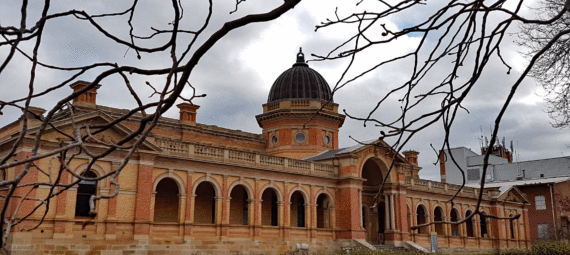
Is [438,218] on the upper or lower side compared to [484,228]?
upper

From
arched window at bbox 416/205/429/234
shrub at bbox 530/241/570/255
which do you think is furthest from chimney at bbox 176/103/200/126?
shrub at bbox 530/241/570/255

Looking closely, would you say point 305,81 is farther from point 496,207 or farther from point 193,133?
point 496,207

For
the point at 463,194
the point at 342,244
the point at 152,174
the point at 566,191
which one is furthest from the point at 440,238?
the point at 152,174

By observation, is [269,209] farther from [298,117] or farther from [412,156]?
[412,156]

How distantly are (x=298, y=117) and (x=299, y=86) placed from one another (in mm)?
2992

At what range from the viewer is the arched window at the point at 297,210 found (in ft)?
117

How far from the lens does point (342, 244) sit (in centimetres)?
3388

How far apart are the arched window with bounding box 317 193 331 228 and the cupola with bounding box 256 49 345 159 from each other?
17.0ft

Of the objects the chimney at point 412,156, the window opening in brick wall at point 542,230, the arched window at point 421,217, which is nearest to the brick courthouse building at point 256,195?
the arched window at point 421,217

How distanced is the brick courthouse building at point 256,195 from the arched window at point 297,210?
80 mm

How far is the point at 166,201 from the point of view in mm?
29625

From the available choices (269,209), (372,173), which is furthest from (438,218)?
(269,209)

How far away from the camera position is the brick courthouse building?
23797 millimetres

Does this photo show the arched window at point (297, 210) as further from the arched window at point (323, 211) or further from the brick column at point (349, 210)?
the brick column at point (349, 210)
